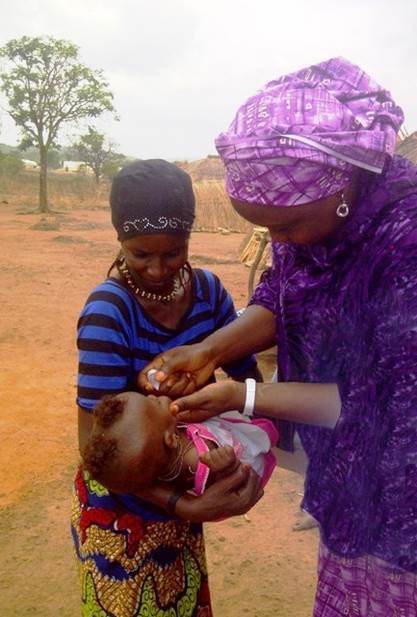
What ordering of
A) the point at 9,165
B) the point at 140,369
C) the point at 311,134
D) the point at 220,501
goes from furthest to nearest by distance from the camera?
the point at 9,165
the point at 140,369
the point at 220,501
the point at 311,134

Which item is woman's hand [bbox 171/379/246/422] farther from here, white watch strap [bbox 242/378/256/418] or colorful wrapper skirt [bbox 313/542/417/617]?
colorful wrapper skirt [bbox 313/542/417/617]

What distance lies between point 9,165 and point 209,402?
101 ft

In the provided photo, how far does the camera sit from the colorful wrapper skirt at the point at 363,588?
5.34 ft

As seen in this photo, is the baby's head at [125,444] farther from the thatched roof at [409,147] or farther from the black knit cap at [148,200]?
the thatched roof at [409,147]

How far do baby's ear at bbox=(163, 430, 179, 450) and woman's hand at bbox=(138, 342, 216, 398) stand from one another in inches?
4.8

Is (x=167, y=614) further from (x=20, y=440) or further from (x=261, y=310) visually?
(x=20, y=440)

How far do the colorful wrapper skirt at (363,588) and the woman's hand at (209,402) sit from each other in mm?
497

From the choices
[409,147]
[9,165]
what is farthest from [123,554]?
[9,165]

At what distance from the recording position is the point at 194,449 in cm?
165

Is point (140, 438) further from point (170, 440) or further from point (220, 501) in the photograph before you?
point (220, 501)

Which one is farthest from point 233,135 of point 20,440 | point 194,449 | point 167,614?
point 20,440

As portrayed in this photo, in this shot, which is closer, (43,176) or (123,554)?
(123,554)

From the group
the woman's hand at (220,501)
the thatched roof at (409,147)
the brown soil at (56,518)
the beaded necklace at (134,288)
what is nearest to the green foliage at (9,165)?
the brown soil at (56,518)

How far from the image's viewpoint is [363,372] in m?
1.49
